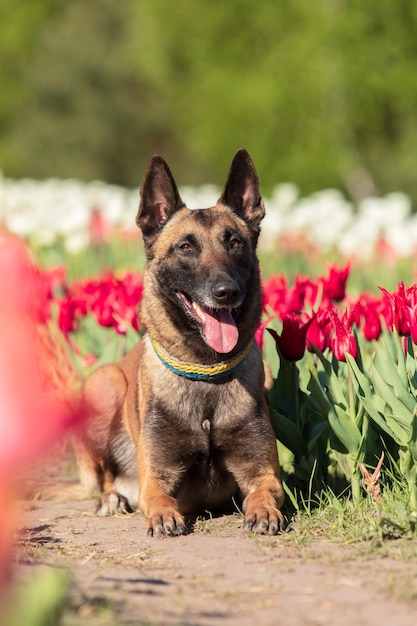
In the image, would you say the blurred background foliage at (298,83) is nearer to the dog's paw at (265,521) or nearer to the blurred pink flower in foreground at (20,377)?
the dog's paw at (265,521)

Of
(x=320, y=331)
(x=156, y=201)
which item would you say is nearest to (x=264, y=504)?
(x=320, y=331)

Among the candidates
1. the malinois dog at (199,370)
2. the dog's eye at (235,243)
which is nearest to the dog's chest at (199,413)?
the malinois dog at (199,370)

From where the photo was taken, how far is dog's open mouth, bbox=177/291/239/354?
4.91m

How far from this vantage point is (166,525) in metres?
4.61

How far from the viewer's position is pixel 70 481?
6.64 meters

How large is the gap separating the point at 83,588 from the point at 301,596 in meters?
0.78

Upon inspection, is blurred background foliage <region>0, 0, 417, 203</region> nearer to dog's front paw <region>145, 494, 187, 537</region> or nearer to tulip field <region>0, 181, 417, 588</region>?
tulip field <region>0, 181, 417, 588</region>

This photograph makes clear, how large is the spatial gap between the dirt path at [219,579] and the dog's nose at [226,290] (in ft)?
3.73

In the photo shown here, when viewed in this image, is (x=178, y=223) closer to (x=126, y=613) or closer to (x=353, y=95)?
(x=126, y=613)

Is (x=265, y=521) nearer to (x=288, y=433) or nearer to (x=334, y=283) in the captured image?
(x=288, y=433)

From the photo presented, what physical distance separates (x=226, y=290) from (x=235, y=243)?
1.68 feet

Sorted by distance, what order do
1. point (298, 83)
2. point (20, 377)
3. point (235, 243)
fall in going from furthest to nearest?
point (298, 83)
point (235, 243)
point (20, 377)

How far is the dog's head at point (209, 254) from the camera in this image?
16.1ft

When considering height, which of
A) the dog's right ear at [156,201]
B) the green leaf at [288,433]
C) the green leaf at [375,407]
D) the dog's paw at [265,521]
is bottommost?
the dog's paw at [265,521]
